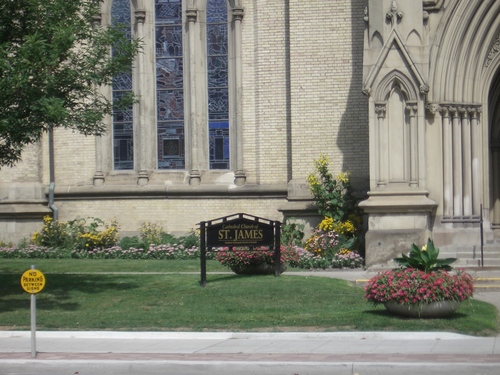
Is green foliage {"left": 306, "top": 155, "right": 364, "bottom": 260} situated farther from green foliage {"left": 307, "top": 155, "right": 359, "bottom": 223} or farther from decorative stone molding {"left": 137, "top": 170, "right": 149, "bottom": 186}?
decorative stone molding {"left": 137, "top": 170, "right": 149, "bottom": 186}

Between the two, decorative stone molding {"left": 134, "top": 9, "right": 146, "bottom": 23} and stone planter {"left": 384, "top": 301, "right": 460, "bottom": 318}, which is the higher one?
decorative stone molding {"left": 134, "top": 9, "right": 146, "bottom": 23}

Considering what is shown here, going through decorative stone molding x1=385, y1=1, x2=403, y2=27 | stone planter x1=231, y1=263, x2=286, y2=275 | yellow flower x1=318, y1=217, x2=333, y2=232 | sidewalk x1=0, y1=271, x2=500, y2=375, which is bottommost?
sidewalk x1=0, y1=271, x2=500, y2=375

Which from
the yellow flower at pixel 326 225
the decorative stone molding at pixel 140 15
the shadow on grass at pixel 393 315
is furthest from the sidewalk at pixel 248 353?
the decorative stone molding at pixel 140 15

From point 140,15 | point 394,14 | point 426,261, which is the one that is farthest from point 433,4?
point 426,261

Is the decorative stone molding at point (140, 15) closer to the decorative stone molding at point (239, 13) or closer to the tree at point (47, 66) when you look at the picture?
the decorative stone molding at point (239, 13)

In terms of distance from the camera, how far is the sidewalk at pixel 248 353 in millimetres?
11672

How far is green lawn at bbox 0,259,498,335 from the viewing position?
1469cm

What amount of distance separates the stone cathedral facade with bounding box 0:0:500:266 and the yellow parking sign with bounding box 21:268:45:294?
10.1 meters

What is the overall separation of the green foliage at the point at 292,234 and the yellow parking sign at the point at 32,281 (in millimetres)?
11340

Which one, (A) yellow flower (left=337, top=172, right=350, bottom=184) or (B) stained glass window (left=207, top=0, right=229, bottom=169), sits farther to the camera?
(B) stained glass window (left=207, top=0, right=229, bottom=169)

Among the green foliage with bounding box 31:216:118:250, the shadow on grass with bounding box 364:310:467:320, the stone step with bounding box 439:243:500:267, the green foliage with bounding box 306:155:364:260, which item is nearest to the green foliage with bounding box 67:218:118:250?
the green foliage with bounding box 31:216:118:250

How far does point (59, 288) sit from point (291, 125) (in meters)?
8.29

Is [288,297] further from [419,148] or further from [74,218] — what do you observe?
[74,218]

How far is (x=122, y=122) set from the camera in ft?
89.4
